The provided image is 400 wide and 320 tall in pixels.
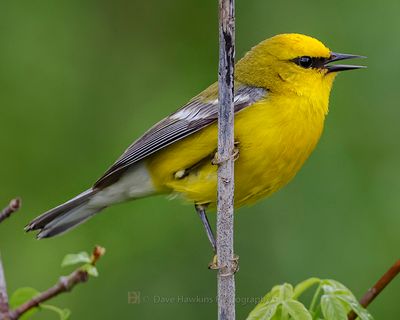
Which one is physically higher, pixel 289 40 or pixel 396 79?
pixel 289 40

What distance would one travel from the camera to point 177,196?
4211mm

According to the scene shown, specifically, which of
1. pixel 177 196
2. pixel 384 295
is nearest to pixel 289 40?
pixel 177 196

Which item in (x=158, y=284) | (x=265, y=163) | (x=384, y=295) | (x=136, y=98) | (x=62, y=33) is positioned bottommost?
(x=384, y=295)

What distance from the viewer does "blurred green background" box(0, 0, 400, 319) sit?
14.8 feet

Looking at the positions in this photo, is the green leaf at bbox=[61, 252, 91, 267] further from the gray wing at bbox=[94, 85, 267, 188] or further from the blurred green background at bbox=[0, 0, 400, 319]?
the blurred green background at bbox=[0, 0, 400, 319]

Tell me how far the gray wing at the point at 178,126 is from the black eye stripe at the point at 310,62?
26cm

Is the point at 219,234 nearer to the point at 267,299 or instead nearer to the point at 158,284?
the point at 267,299

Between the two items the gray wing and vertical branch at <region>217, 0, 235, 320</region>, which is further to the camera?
the gray wing

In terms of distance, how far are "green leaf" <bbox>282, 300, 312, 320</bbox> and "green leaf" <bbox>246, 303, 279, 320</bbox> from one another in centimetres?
4

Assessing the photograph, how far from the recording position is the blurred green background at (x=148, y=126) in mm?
4496

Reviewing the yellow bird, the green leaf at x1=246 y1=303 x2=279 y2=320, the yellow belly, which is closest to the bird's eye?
the yellow bird

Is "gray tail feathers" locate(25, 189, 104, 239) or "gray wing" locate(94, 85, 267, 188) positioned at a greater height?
"gray wing" locate(94, 85, 267, 188)

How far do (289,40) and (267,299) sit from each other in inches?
72.8

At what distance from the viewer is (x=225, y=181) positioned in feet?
10.1
